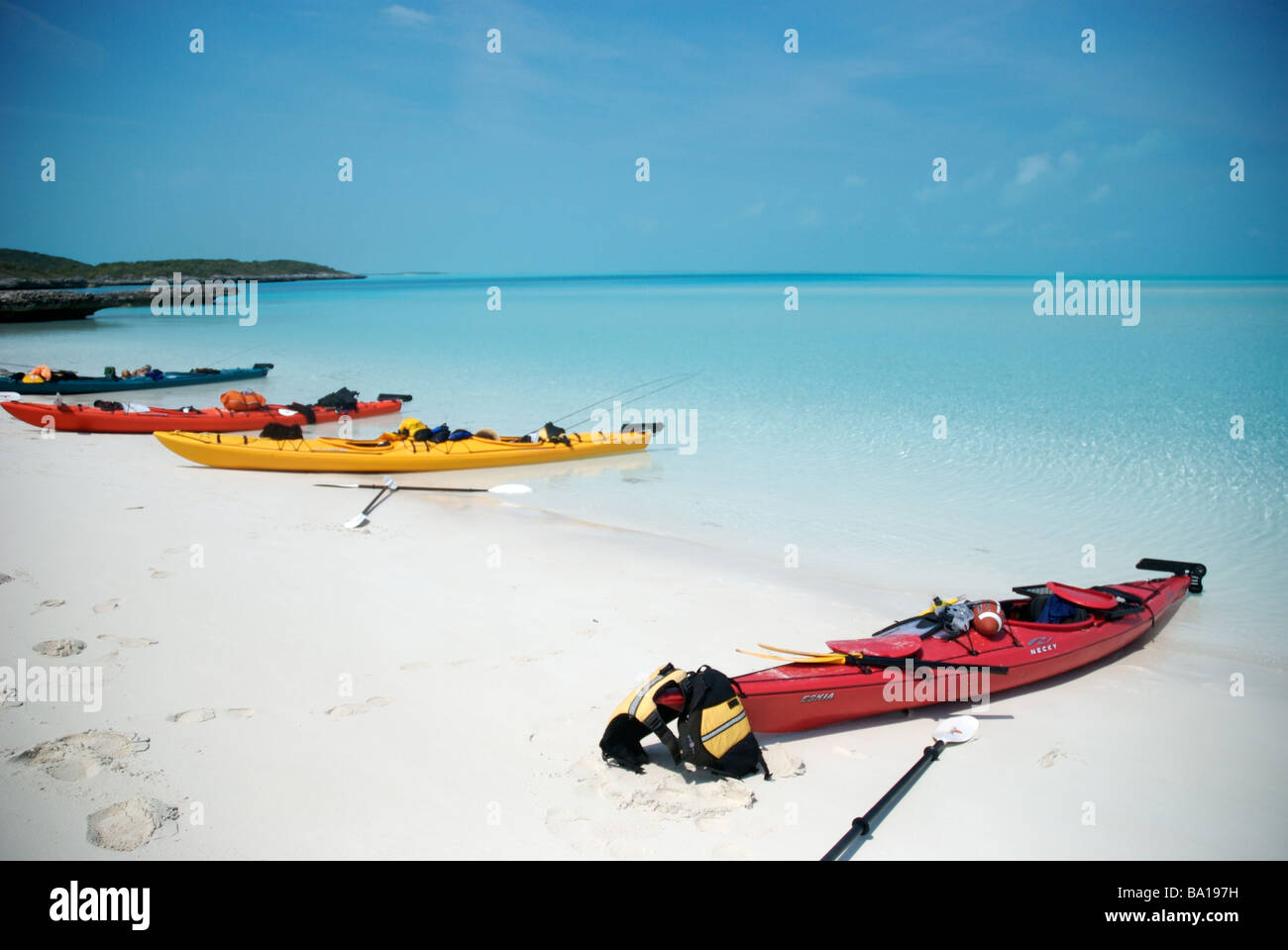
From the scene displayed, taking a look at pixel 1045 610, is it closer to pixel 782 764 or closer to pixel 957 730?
pixel 957 730

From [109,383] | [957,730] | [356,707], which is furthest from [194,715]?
[109,383]

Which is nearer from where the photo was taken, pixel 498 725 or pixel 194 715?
A: pixel 194 715

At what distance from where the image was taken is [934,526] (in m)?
8.56

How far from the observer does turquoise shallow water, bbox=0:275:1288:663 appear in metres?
7.82

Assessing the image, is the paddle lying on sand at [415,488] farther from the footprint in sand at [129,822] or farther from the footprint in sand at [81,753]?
the footprint in sand at [129,822]

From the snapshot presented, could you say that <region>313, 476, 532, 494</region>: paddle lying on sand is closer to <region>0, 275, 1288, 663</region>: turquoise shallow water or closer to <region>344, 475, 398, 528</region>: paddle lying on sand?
<region>344, 475, 398, 528</region>: paddle lying on sand

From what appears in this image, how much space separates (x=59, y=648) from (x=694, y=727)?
12.4 feet

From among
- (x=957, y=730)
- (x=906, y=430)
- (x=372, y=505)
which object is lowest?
(x=957, y=730)

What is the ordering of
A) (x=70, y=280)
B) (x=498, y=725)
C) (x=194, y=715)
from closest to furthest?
1. (x=194, y=715)
2. (x=498, y=725)
3. (x=70, y=280)

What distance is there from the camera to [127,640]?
4914 millimetres

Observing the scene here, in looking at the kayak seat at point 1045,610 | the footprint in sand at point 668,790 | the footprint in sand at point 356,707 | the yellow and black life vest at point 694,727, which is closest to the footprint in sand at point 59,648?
the footprint in sand at point 356,707
